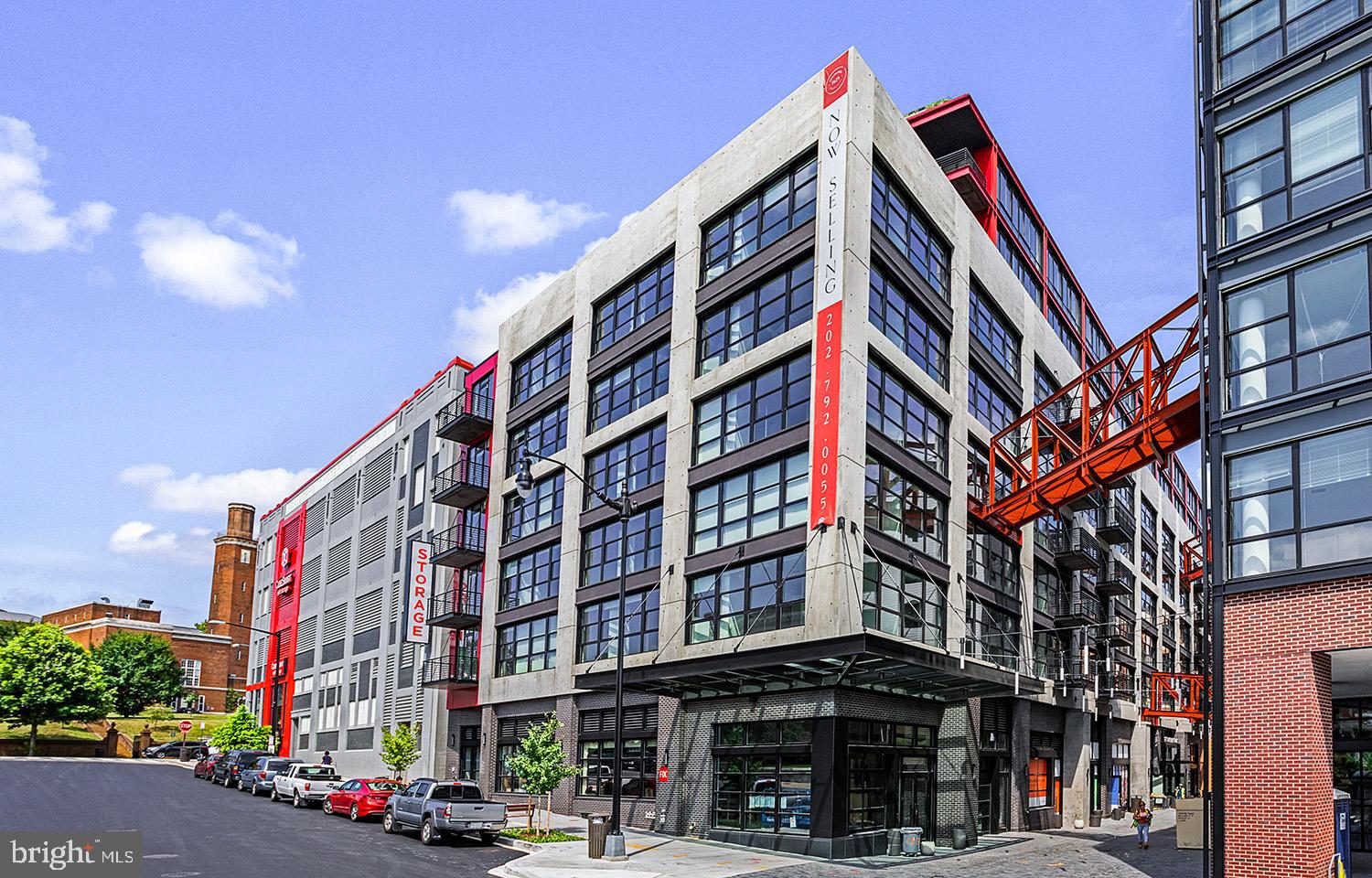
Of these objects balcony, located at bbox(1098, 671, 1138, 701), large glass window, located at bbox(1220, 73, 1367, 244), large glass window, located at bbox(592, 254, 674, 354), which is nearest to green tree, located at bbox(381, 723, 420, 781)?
large glass window, located at bbox(592, 254, 674, 354)

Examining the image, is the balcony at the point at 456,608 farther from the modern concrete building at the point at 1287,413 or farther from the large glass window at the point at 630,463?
the modern concrete building at the point at 1287,413

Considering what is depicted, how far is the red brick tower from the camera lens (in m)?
142

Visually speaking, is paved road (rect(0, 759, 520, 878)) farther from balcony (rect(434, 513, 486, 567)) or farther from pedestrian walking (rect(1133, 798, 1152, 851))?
pedestrian walking (rect(1133, 798, 1152, 851))

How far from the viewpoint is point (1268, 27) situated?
24.6 meters

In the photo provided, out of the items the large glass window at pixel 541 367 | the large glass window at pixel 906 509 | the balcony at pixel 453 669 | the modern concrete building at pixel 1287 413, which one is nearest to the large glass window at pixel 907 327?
the large glass window at pixel 906 509

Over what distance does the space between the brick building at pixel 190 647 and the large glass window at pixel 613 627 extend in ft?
319

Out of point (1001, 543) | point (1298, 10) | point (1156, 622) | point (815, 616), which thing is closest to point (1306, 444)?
point (1298, 10)

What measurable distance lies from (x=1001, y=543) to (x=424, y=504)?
93.1 feet

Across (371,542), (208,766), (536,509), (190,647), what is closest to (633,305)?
(536,509)

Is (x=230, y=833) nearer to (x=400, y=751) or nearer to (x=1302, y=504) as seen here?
(x=400, y=751)

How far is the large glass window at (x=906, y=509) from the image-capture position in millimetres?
32625

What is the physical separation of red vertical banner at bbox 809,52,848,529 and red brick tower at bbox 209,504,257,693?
122603mm

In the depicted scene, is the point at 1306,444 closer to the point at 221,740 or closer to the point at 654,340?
the point at 654,340

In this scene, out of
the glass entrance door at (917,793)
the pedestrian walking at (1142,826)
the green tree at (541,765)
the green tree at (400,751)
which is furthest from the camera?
the green tree at (400,751)
